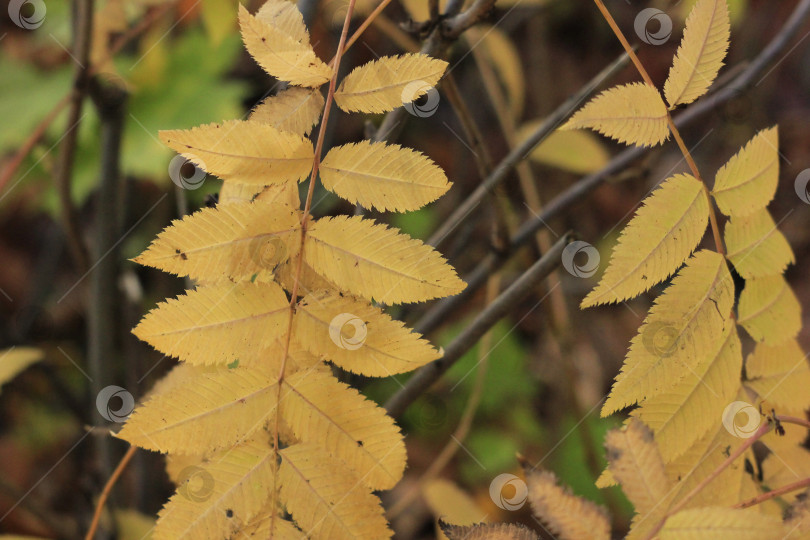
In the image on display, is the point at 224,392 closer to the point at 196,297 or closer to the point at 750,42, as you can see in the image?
the point at 196,297

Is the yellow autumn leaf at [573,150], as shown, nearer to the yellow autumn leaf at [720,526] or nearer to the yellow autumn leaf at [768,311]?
the yellow autumn leaf at [768,311]

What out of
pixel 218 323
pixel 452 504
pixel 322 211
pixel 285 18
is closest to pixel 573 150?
pixel 322 211

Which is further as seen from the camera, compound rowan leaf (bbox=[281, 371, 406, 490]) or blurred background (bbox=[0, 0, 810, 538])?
blurred background (bbox=[0, 0, 810, 538])

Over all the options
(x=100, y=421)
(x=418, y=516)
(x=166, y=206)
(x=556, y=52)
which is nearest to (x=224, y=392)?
(x=100, y=421)

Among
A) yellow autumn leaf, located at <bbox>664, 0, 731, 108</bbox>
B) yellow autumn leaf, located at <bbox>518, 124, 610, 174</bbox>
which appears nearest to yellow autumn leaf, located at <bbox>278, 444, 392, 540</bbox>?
yellow autumn leaf, located at <bbox>664, 0, 731, 108</bbox>

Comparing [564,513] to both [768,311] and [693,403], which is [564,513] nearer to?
[693,403]

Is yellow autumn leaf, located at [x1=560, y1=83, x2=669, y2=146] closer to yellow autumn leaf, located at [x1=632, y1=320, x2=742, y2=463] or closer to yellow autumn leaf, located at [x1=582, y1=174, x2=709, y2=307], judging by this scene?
yellow autumn leaf, located at [x1=582, y1=174, x2=709, y2=307]

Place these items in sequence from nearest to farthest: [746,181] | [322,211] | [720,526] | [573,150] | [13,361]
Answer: [720,526], [746,181], [13,361], [322,211], [573,150]
